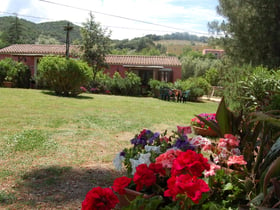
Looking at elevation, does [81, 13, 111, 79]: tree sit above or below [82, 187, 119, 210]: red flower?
above

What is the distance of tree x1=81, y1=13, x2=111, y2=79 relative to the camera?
22719mm

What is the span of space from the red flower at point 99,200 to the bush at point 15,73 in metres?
19.5

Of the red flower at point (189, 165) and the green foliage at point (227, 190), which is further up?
the red flower at point (189, 165)

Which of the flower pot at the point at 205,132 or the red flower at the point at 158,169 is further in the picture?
the flower pot at the point at 205,132

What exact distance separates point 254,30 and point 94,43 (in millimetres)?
12871

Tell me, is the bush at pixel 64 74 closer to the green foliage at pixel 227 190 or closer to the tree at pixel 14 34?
the green foliage at pixel 227 190

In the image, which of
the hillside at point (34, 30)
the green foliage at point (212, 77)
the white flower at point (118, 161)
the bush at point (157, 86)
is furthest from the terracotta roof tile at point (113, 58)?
the hillside at point (34, 30)

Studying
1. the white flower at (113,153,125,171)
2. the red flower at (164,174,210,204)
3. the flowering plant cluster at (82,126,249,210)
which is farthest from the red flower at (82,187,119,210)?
the white flower at (113,153,125,171)

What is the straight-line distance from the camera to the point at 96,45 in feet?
75.2

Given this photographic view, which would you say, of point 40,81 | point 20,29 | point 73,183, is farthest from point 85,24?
point 20,29

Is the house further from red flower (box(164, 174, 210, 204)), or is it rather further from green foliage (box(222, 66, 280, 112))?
red flower (box(164, 174, 210, 204))

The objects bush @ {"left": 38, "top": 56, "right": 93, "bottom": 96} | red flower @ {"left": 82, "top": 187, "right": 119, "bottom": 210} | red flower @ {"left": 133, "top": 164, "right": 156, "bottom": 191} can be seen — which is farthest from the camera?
bush @ {"left": 38, "top": 56, "right": 93, "bottom": 96}

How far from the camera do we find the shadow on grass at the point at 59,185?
2898 mm

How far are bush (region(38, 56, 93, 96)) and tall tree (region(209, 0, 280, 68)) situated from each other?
7727 mm
